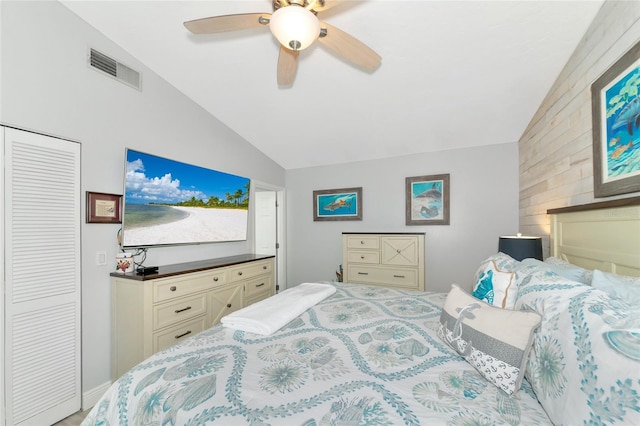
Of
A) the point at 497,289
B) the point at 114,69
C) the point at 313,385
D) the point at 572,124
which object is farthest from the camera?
the point at 114,69

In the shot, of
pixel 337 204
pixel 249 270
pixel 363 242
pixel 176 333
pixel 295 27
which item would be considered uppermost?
pixel 295 27

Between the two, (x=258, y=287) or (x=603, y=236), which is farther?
(x=258, y=287)

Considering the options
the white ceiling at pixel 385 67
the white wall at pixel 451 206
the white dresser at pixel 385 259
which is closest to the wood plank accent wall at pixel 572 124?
the white ceiling at pixel 385 67

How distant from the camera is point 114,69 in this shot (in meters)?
2.31

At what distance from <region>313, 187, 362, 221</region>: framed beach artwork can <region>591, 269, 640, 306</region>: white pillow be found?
10.2 feet

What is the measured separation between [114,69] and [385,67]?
7.84ft

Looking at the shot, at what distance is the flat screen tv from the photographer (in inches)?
92.4

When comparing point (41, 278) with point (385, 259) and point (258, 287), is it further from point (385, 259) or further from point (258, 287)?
point (385, 259)

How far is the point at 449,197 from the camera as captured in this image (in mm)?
3578

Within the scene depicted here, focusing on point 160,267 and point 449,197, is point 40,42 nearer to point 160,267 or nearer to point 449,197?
point 160,267

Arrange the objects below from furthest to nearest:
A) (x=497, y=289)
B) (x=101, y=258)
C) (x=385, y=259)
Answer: (x=385, y=259) → (x=101, y=258) → (x=497, y=289)

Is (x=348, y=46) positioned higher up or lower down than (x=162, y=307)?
higher up

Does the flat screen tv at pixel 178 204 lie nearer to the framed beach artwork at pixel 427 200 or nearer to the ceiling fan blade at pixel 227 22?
the ceiling fan blade at pixel 227 22

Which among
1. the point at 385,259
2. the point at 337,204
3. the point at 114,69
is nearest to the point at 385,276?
the point at 385,259
